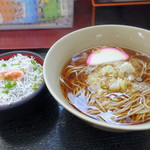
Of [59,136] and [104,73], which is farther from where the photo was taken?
[104,73]

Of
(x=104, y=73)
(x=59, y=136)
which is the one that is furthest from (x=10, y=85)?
(x=104, y=73)

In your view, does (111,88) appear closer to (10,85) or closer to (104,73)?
(104,73)

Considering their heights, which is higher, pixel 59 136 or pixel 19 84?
pixel 19 84

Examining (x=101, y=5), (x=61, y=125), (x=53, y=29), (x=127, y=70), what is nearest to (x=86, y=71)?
(x=127, y=70)

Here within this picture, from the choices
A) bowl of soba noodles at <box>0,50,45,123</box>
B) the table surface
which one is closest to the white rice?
bowl of soba noodles at <box>0,50,45,123</box>

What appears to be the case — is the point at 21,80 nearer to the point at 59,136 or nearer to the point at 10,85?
the point at 10,85

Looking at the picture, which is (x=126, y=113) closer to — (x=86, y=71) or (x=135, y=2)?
(x=86, y=71)
